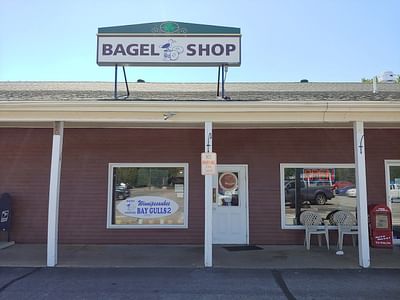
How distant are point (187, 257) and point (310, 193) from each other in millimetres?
3883

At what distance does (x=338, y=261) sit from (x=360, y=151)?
2332mm

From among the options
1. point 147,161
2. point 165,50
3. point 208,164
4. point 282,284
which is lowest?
point 282,284

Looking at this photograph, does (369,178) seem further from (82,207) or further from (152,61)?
(82,207)

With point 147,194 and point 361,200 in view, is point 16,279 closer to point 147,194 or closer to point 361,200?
point 147,194

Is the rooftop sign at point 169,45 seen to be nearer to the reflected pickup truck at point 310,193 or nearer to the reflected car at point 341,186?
the reflected pickup truck at point 310,193

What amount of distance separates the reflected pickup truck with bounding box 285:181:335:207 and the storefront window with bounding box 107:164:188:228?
2.74 m

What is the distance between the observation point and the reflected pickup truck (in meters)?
10.2

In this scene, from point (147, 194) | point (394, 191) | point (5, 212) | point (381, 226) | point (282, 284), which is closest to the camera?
point (282, 284)

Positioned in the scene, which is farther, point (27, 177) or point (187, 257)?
point (27, 177)

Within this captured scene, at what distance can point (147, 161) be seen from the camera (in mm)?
10273

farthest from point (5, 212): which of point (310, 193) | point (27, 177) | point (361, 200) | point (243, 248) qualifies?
point (361, 200)

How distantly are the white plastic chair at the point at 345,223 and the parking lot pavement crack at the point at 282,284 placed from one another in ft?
9.63

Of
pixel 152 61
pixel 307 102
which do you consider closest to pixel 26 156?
pixel 152 61

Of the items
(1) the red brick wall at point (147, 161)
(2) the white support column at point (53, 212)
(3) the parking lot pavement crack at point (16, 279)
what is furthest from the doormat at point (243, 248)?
(3) the parking lot pavement crack at point (16, 279)
